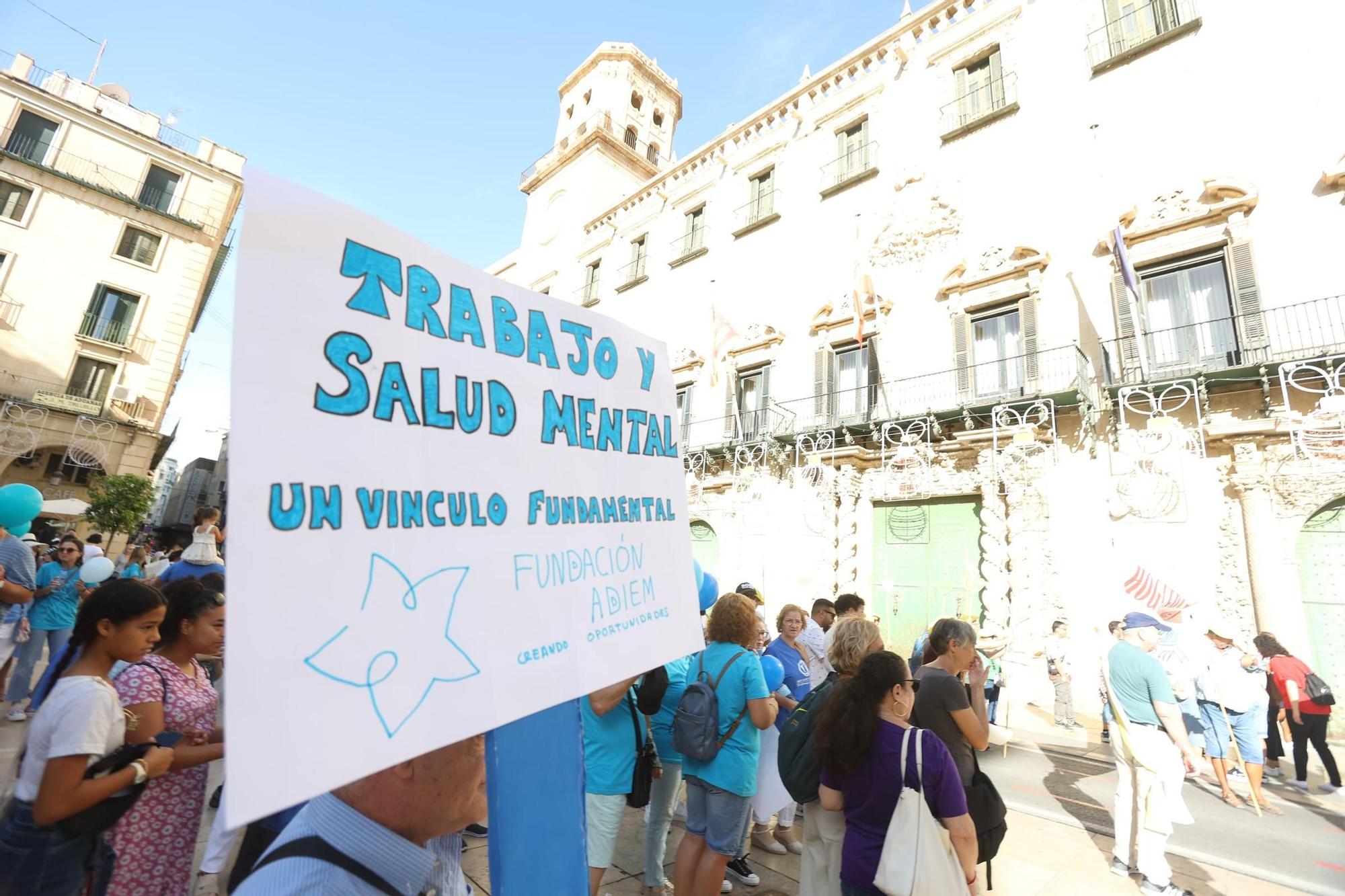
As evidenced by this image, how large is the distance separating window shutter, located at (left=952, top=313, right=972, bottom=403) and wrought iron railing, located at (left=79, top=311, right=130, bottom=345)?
993 inches

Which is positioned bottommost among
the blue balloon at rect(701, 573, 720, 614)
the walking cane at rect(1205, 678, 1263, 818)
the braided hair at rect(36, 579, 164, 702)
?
the walking cane at rect(1205, 678, 1263, 818)

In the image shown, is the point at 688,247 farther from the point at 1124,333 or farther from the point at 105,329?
the point at 105,329

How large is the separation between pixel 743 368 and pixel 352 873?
48.0 feet

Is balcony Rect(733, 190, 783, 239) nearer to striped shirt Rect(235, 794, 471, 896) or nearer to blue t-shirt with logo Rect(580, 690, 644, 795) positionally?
blue t-shirt with logo Rect(580, 690, 644, 795)

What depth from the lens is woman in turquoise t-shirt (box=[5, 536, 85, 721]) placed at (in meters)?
5.98

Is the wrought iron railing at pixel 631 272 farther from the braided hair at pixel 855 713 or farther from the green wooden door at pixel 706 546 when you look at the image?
the braided hair at pixel 855 713

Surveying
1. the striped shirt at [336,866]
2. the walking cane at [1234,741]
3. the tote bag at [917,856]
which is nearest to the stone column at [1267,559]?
the walking cane at [1234,741]

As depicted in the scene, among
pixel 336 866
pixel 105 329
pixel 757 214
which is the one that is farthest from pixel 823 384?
pixel 105 329

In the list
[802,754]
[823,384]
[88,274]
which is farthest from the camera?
[88,274]

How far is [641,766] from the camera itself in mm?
2984

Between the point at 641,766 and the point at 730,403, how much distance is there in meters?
12.6

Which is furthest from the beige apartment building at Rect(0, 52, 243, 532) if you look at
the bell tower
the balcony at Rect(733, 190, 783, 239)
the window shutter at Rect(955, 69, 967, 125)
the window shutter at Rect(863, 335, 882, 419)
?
the window shutter at Rect(955, 69, 967, 125)

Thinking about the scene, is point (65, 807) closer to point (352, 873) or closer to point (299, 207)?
point (352, 873)

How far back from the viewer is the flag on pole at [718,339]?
537 inches
